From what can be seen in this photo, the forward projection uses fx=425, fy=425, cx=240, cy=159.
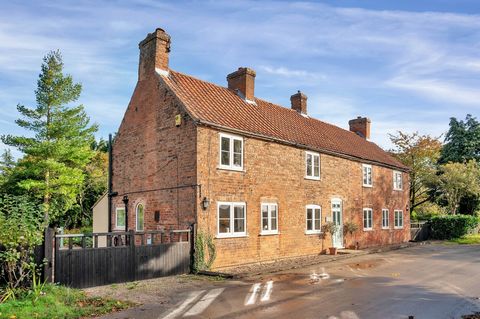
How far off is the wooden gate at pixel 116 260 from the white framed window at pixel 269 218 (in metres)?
4.33

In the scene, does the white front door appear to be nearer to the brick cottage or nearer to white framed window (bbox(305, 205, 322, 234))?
the brick cottage

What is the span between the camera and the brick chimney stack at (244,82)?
2295 cm

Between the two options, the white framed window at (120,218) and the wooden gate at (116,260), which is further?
the white framed window at (120,218)

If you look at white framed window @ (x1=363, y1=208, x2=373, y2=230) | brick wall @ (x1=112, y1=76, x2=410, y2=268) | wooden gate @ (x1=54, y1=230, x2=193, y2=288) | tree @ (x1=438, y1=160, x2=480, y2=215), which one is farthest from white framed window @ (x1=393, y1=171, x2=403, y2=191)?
wooden gate @ (x1=54, y1=230, x2=193, y2=288)

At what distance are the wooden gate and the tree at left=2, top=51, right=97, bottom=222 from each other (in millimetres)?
21498

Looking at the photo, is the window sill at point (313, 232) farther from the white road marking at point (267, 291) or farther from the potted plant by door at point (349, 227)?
the white road marking at point (267, 291)

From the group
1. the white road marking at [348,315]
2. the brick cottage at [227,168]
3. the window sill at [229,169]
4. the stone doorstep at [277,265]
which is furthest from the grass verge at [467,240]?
the white road marking at [348,315]

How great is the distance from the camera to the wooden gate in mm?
12164

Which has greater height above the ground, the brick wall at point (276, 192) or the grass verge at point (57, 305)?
the brick wall at point (276, 192)

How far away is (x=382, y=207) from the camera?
29703 millimetres

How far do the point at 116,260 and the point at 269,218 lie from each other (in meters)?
8.01

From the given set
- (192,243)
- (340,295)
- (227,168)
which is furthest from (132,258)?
(340,295)

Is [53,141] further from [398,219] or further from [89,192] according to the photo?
[398,219]

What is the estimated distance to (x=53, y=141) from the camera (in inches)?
1388
